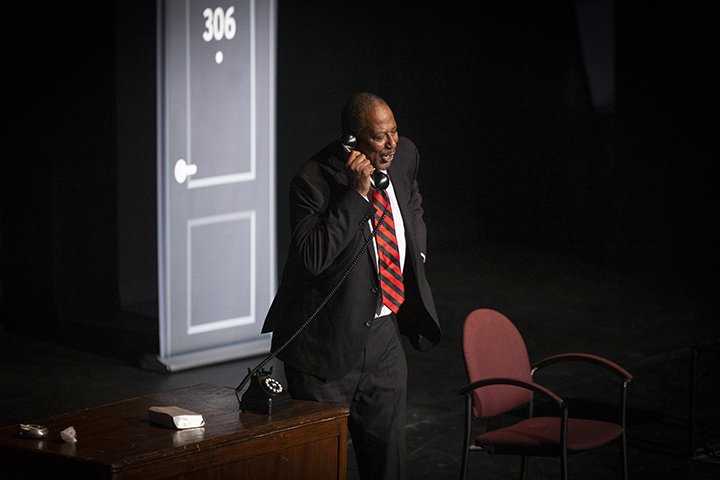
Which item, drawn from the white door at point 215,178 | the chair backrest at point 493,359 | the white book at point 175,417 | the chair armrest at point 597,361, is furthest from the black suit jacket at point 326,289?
the white door at point 215,178

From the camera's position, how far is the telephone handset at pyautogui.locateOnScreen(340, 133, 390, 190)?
3.52m

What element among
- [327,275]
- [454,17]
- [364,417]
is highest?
[454,17]

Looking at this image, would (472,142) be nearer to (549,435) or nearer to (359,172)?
(549,435)

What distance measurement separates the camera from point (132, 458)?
271cm

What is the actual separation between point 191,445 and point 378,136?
1.13 metres

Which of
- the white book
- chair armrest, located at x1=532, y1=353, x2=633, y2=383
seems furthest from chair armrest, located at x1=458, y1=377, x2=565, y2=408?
the white book

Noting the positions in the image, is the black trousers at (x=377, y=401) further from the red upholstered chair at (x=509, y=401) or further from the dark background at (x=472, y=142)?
the dark background at (x=472, y=142)

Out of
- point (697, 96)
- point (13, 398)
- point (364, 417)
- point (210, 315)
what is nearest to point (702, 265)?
point (697, 96)

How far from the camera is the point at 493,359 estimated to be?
434 centimetres

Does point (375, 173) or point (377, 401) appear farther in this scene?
point (377, 401)

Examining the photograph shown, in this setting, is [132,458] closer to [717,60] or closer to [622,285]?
[622,285]

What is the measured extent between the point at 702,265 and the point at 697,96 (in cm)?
150

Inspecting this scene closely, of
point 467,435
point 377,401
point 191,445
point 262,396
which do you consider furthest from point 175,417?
point 467,435

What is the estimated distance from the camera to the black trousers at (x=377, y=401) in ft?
12.0
